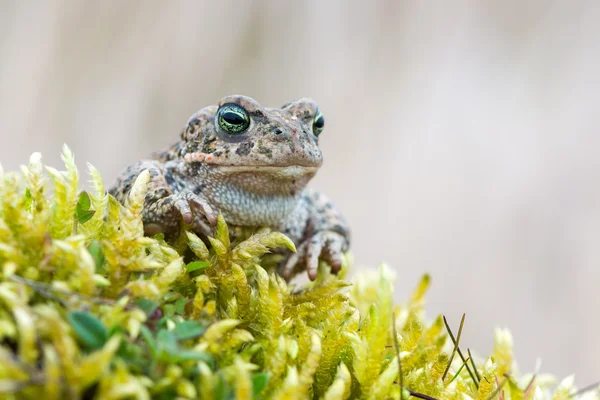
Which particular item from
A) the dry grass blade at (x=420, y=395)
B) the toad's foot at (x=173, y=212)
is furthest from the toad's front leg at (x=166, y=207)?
the dry grass blade at (x=420, y=395)

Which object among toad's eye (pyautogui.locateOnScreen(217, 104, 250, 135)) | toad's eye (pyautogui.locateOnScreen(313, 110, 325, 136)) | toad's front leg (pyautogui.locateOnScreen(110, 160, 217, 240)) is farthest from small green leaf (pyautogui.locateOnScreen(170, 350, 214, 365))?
toad's eye (pyautogui.locateOnScreen(313, 110, 325, 136))

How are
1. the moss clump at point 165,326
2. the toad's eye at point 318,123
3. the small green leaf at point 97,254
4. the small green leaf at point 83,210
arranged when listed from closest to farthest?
1. the moss clump at point 165,326
2. the small green leaf at point 97,254
3. the small green leaf at point 83,210
4. the toad's eye at point 318,123

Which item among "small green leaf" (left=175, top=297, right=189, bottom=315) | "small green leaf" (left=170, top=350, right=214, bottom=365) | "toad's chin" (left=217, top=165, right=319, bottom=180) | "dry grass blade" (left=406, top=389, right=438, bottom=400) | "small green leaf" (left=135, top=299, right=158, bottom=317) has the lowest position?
"dry grass blade" (left=406, top=389, right=438, bottom=400)

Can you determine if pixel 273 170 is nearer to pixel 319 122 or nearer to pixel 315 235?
pixel 319 122

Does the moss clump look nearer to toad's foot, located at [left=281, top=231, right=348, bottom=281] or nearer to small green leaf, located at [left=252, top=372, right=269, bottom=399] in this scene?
small green leaf, located at [left=252, top=372, right=269, bottom=399]

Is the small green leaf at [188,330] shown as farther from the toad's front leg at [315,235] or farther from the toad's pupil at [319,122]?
the toad's pupil at [319,122]

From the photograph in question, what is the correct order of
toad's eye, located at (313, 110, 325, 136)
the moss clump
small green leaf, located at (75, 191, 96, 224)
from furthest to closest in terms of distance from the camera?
toad's eye, located at (313, 110, 325, 136), small green leaf, located at (75, 191, 96, 224), the moss clump

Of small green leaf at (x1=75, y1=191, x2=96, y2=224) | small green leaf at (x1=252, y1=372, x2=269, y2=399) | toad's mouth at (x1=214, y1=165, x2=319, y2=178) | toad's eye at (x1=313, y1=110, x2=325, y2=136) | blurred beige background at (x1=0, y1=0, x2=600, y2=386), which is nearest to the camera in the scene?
small green leaf at (x1=252, y1=372, x2=269, y2=399)
